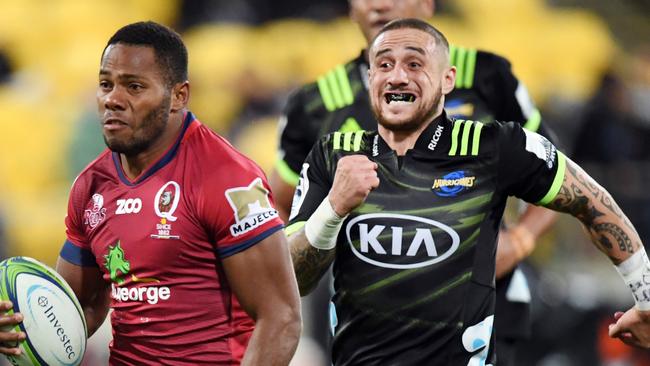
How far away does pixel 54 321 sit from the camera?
3936 mm

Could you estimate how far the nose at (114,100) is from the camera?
387 cm

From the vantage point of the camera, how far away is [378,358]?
4.25 meters

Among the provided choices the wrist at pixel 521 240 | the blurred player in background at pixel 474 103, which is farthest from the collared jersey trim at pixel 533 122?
the wrist at pixel 521 240

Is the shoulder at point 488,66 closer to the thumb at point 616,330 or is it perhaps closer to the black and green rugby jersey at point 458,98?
the black and green rugby jersey at point 458,98

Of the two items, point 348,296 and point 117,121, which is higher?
point 117,121

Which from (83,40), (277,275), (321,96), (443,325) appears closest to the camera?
(277,275)

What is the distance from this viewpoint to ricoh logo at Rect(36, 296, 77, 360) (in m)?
3.93

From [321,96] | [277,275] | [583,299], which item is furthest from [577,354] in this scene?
[277,275]

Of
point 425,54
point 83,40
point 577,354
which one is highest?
point 425,54

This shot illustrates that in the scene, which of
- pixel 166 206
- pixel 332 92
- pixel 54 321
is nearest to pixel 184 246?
pixel 166 206

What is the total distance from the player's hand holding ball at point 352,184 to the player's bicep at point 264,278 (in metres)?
0.44

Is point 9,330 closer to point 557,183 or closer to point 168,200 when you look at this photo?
point 168,200

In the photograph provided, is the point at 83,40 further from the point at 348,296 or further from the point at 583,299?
the point at 348,296

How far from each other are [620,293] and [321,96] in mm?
3416
